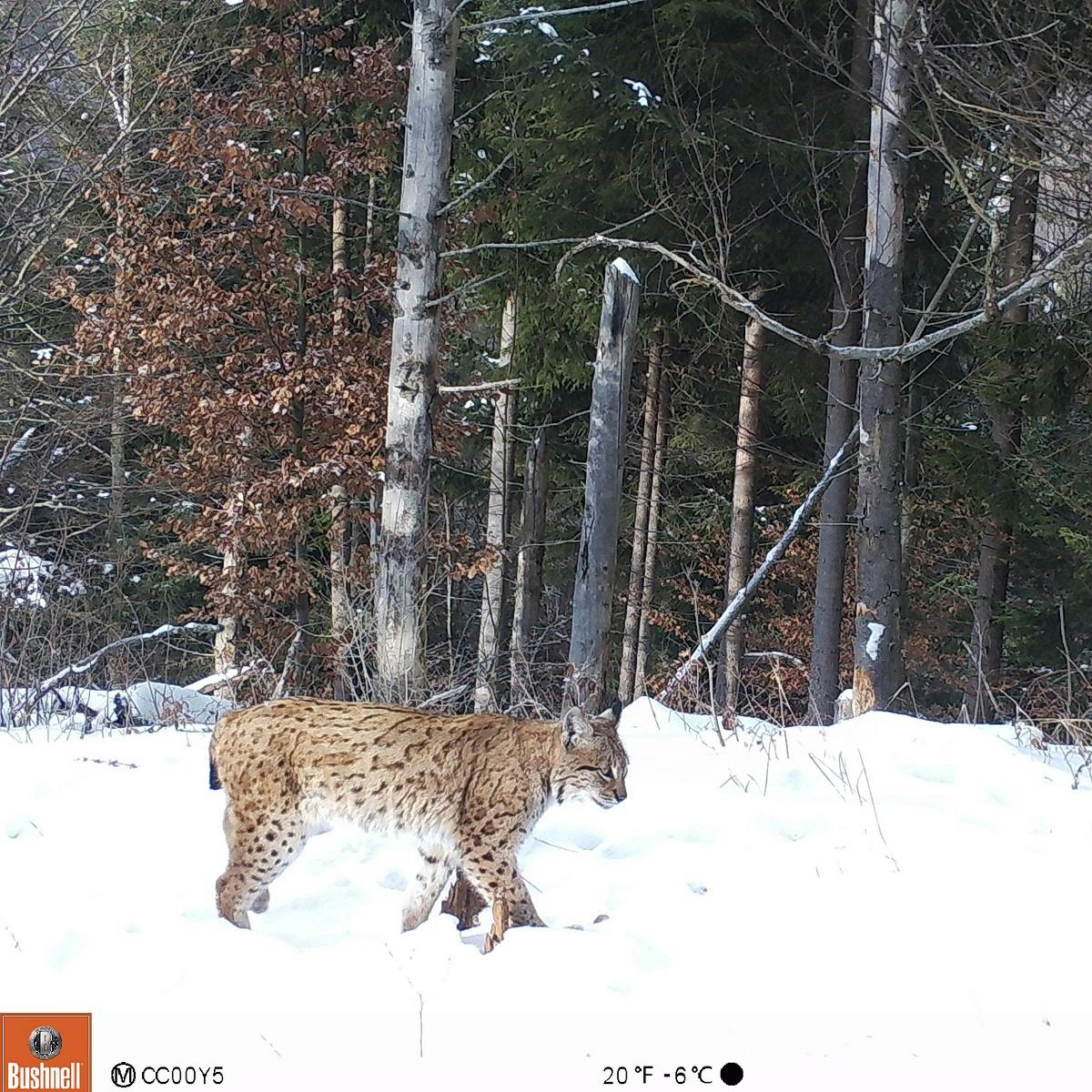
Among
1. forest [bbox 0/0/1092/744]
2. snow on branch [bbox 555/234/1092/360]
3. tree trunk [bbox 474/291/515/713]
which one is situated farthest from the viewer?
tree trunk [bbox 474/291/515/713]

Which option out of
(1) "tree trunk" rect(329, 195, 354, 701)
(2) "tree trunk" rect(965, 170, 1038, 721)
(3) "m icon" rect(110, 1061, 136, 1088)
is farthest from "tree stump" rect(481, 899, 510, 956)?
(2) "tree trunk" rect(965, 170, 1038, 721)

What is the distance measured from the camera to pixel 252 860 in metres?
4.32

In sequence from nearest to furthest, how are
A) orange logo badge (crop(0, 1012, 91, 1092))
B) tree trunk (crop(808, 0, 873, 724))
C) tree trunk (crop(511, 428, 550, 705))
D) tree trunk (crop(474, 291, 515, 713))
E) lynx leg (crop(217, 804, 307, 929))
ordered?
orange logo badge (crop(0, 1012, 91, 1092)) → lynx leg (crop(217, 804, 307, 929)) → tree trunk (crop(808, 0, 873, 724)) → tree trunk (crop(511, 428, 550, 705)) → tree trunk (crop(474, 291, 515, 713))

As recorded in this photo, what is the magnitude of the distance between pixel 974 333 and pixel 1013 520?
2.62 m

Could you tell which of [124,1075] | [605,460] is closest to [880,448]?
[605,460]

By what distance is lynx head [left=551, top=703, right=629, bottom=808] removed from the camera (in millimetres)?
4496

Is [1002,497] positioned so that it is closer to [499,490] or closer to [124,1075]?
[499,490]

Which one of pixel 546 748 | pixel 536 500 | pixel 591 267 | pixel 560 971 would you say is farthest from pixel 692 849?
pixel 536 500

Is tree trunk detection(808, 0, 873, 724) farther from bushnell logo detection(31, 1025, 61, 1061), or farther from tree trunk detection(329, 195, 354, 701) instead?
bushnell logo detection(31, 1025, 61, 1061)

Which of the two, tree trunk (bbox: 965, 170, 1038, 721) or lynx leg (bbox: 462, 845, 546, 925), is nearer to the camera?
lynx leg (bbox: 462, 845, 546, 925)

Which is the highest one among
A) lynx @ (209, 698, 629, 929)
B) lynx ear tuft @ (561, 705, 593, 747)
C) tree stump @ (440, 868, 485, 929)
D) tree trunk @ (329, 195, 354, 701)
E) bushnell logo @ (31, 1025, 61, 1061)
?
tree trunk @ (329, 195, 354, 701)

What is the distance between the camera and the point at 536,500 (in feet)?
55.0

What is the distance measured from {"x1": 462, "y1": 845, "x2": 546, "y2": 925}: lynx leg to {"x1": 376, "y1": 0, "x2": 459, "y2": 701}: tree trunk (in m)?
4.09

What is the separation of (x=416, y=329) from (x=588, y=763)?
16.6ft
